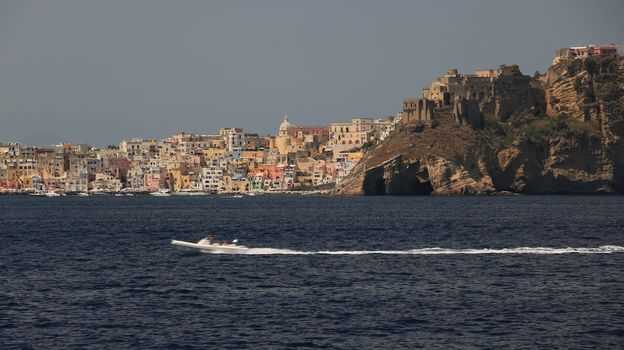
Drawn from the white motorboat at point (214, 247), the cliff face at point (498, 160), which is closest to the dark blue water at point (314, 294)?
the white motorboat at point (214, 247)

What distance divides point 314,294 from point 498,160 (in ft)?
442

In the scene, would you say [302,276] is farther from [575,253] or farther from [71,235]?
[71,235]

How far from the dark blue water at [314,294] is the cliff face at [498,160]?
9094cm

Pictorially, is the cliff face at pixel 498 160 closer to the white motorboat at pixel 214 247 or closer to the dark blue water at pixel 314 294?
the dark blue water at pixel 314 294

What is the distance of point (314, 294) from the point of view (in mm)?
45500

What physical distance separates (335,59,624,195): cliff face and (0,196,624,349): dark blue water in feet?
298

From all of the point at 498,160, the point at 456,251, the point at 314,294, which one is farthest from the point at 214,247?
the point at 498,160

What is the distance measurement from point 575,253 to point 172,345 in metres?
32.3

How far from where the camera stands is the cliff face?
170875mm

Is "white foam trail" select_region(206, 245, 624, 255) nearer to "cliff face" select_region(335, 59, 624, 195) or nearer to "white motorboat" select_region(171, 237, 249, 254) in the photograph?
"white motorboat" select_region(171, 237, 249, 254)

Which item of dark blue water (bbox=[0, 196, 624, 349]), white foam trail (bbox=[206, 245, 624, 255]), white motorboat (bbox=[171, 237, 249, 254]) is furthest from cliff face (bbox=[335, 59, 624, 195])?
white motorboat (bbox=[171, 237, 249, 254])

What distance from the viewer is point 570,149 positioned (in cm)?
17712

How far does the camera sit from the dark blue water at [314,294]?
120 ft

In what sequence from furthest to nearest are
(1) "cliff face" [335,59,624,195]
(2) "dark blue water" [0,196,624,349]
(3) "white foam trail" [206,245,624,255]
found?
(1) "cliff face" [335,59,624,195] < (3) "white foam trail" [206,245,624,255] < (2) "dark blue water" [0,196,624,349]
